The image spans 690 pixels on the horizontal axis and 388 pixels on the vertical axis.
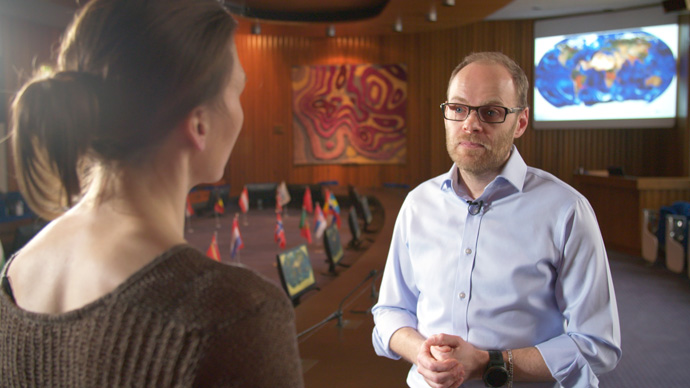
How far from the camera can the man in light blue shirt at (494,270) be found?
140 cm

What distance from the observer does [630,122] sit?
9758 millimetres

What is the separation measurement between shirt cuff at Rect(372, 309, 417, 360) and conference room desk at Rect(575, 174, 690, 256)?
6255 millimetres

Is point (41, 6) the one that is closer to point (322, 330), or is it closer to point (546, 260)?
point (322, 330)

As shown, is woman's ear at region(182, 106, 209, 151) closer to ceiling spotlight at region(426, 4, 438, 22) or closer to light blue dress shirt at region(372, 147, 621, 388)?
light blue dress shirt at region(372, 147, 621, 388)

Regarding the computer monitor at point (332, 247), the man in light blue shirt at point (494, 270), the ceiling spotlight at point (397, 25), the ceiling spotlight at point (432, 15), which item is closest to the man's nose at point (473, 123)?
the man in light blue shirt at point (494, 270)

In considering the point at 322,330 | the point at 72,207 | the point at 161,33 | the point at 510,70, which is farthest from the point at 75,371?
the point at 322,330

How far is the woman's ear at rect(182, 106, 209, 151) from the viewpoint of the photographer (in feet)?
2.02

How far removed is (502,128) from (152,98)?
1202mm

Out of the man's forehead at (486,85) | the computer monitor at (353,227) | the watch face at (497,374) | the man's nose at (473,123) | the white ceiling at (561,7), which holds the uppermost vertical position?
the white ceiling at (561,7)

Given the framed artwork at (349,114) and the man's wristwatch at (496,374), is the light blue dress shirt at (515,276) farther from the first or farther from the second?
the framed artwork at (349,114)

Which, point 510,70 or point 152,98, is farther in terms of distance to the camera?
point 510,70

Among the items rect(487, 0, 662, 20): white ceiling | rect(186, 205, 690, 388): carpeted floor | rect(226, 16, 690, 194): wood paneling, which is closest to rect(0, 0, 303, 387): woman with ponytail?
rect(186, 205, 690, 388): carpeted floor

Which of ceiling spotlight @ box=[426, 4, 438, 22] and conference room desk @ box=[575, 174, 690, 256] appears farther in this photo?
ceiling spotlight @ box=[426, 4, 438, 22]

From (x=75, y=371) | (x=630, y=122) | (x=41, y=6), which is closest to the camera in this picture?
(x=75, y=371)
